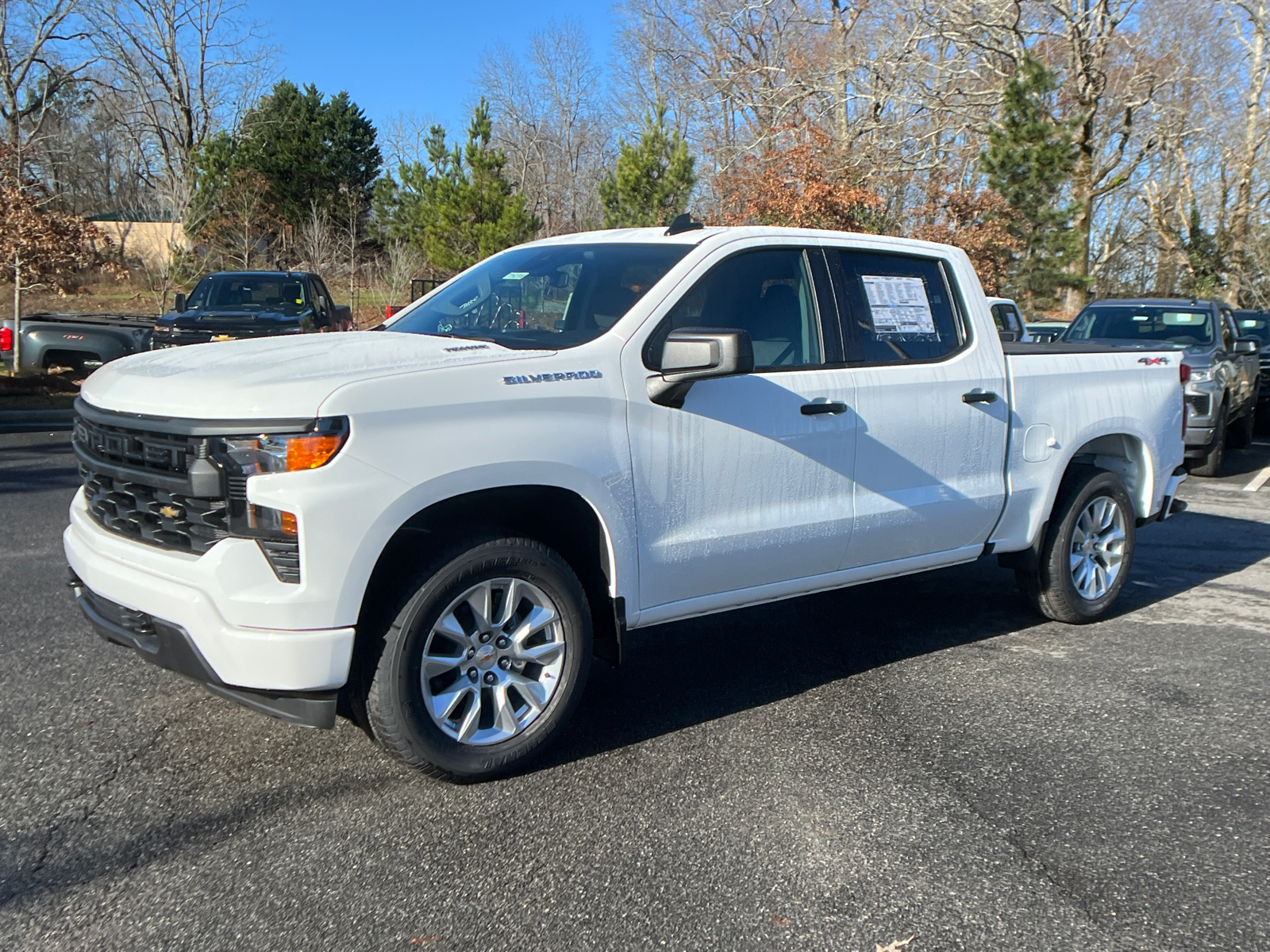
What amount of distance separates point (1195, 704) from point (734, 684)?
199 cm

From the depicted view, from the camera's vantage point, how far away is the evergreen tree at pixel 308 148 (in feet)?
127

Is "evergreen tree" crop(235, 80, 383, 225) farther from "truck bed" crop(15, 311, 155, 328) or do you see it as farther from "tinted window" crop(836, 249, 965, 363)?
"tinted window" crop(836, 249, 965, 363)

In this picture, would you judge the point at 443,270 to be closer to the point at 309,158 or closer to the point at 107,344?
the point at 309,158

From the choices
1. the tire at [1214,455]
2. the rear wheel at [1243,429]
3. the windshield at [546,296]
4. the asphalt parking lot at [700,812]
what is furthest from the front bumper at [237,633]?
the rear wheel at [1243,429]

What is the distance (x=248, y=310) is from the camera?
13438 mm

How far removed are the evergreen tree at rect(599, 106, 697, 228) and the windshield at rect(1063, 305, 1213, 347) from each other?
16.7m

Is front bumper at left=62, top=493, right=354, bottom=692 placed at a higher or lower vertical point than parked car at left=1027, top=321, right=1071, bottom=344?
lower

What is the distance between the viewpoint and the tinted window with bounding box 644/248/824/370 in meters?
4.36

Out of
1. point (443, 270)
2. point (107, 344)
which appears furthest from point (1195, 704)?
point (443, 270)

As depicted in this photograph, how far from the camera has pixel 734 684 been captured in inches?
190

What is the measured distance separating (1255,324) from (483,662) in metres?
16.8

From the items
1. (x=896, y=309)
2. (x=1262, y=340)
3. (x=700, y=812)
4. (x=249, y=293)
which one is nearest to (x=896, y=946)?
(x=700, y=812)

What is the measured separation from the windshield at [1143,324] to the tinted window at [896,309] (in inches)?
313

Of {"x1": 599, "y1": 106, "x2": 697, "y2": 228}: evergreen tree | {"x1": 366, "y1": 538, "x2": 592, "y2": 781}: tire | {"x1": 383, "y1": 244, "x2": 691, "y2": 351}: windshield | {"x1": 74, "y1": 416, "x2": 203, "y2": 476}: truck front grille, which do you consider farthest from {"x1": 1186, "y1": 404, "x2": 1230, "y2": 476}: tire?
{"x1": 599, "y1": 106, "x2": 697, "y2": 228}: evergreen tree
